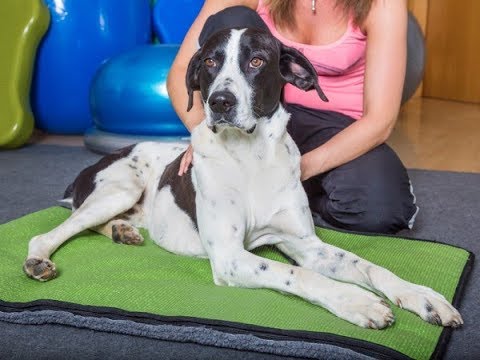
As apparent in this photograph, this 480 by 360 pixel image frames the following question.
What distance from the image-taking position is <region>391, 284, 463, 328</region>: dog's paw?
213 centimetres

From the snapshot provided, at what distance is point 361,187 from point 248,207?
0.77 metres

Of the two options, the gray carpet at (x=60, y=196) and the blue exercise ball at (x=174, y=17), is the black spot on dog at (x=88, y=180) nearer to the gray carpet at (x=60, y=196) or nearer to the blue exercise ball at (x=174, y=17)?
the gray carpet at (x=60, y=196)

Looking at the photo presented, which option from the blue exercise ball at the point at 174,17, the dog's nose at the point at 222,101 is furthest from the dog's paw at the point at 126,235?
the blue exercise ball at the point at 174,17

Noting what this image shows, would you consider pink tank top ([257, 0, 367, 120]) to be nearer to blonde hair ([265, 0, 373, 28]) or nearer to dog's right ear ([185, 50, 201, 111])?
blonde hair ([265, 0, 373, 28])

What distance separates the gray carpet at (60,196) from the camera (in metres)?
2.08

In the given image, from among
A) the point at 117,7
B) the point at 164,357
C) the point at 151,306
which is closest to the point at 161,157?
the point at 151,306

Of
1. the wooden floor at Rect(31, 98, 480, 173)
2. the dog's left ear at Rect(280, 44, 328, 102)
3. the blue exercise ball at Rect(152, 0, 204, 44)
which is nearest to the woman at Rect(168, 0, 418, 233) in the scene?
the dog's left ear at Rect(280, 44, 328, 102)

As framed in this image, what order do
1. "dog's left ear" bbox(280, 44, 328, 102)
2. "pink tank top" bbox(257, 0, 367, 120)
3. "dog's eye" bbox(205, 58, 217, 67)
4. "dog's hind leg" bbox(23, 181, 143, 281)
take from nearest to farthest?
"dog's eye" bbox(205, 58, 217, 67)
"dog's left ear" bbox(280, 44, 328, 102)
"dog's hind leg" bbox(23, 181, 143, 281)
"pink tank top" bbox(257, 0, 367, 120)

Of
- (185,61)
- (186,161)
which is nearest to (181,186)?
(186,161)

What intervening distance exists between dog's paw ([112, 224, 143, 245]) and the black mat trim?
0.70m

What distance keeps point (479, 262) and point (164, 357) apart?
1438 millimetres

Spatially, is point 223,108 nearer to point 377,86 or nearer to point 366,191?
point 377,86

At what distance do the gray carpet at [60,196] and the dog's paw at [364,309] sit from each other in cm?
24

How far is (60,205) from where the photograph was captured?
346cm
